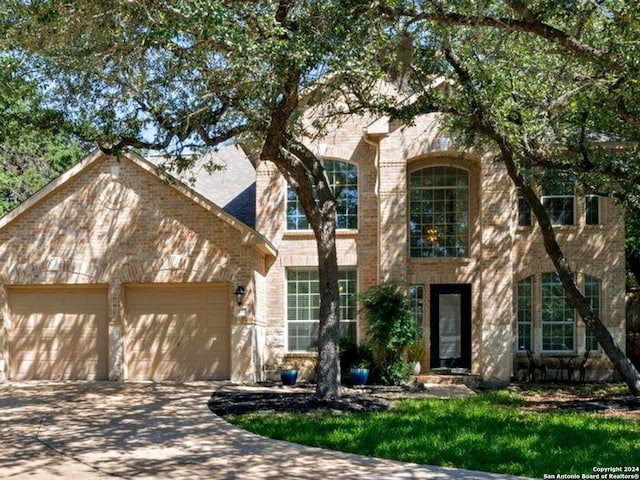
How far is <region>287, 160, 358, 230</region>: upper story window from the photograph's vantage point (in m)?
18.7

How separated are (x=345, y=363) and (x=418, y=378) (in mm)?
1820

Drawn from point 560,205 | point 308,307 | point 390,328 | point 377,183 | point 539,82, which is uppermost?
point 539,82

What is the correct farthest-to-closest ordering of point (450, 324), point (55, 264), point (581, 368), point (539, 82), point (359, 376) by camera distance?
point (450, 324)
point (581, 368)
point (55, 264)
point (359, 376)
point (539, 82)

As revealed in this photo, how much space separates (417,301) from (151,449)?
1058 cm

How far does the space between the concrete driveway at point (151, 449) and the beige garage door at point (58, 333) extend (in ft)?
12.6

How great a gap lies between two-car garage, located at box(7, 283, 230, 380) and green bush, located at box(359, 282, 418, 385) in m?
3.53

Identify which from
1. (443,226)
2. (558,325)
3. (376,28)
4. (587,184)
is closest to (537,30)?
(376,28)

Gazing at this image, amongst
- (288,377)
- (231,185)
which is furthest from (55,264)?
(288,377)

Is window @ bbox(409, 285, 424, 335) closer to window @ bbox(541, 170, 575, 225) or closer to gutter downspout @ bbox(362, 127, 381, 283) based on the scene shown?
gutter downspout @ bbox(362, 127, 381, 283)

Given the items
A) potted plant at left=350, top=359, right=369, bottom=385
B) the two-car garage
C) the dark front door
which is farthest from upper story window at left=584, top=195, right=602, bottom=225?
the two-car garage

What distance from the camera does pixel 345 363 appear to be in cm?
1781

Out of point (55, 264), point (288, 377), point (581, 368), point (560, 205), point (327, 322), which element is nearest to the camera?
point (327, 322)

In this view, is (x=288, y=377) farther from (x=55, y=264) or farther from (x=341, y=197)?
(x=55, y=264)

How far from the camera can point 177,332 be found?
17.7 metres
